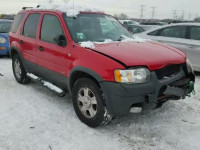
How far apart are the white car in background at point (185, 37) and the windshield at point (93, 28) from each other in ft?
9.21

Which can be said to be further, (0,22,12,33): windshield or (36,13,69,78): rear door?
(0,22,12,33): windshield

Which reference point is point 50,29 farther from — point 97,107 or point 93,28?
point 97,107

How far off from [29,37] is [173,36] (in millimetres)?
4268

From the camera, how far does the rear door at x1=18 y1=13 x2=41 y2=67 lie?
515cm

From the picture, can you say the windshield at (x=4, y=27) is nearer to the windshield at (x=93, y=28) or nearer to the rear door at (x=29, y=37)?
the rear door at (x=29, y=37)

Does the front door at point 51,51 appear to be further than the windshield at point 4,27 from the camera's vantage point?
No

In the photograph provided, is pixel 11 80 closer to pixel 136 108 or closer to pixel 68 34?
pixel 68 34

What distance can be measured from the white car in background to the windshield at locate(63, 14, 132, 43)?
2.81 meters

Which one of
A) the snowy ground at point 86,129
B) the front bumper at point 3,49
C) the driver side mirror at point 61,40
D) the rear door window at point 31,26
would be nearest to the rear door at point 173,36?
the snowy ground at point 86,129

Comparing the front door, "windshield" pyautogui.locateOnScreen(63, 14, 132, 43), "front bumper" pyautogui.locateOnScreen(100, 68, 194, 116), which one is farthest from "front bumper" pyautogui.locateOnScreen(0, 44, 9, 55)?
"front bumper" pyautogui.locateOnScreen(100, 68, 194, 116)

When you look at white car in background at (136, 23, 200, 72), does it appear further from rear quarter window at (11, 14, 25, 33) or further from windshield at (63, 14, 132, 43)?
rear quarter window at (11, 14, 25, 33)

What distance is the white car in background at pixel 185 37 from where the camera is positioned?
22.5 feet

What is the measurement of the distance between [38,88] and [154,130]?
10.1ft

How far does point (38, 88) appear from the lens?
230 inches
